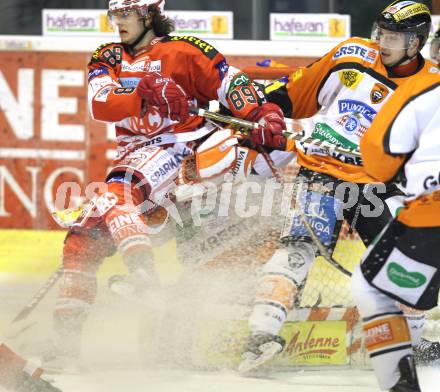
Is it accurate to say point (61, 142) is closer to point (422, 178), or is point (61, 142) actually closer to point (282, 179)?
point (282, 179)

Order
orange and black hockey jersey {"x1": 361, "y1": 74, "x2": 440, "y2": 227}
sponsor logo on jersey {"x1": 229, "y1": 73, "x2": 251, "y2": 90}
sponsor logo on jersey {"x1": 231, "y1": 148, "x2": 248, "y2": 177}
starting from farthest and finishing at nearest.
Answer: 1. sponsor logo on jersey {"x1": 231, "y1": 148, "x2": 248, "y2": 177}
2. sponsor logo on jersey {"x1": 229, "y1": 73, "x2": 251, "y2": 90}
3. orange and black hockey jersey {"x1": 361, "y1": 74, "x2": 440, "y2": 227}

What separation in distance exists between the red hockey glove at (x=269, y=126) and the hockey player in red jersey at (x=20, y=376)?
53.4 inches

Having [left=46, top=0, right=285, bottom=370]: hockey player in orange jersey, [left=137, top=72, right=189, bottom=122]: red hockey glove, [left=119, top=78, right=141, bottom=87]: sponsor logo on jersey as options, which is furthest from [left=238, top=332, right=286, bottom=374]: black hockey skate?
[left=119, top=78, right=141, bottom=87]: sponsor logo on jersey

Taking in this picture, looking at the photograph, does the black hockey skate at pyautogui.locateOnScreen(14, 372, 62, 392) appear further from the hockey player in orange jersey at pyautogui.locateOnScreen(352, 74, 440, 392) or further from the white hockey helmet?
the white hockey helmet

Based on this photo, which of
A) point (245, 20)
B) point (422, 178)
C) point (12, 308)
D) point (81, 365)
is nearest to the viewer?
point (422, 178)

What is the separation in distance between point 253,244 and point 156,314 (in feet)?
2.03

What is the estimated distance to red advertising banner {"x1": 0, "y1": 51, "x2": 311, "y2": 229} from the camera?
625cm

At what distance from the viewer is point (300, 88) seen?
4.14 meters

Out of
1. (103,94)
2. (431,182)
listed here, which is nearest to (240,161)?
(103,94)

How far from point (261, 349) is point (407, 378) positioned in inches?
37.0

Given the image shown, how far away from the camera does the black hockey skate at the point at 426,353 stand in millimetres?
3920

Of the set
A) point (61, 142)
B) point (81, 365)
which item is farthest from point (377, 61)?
point (61, 142)

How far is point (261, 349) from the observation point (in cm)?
371

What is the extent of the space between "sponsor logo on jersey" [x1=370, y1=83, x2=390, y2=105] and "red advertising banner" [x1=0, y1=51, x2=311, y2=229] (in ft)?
8.95
